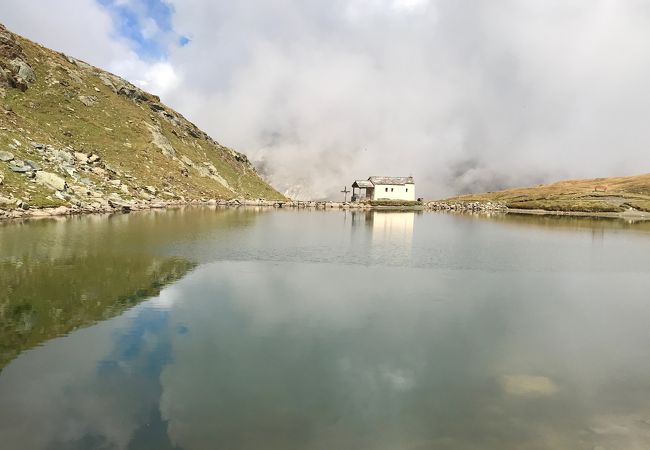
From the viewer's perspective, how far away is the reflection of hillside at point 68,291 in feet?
67.4

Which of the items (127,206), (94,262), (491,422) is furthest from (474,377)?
(127,206)

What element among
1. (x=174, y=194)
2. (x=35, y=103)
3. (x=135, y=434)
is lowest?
(x=135, y=434)

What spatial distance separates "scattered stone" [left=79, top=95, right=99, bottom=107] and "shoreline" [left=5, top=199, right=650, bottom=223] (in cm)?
4435

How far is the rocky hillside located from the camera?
76250 millimetres

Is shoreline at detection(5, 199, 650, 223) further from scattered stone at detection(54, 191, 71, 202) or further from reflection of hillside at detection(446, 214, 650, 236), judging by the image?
reflection of hillside at detection(446, 214, 650, 236)

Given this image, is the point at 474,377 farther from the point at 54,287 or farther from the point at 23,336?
the point at 54,287

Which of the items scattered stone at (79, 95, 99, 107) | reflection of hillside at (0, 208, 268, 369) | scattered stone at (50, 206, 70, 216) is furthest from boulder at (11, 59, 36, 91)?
reflection of hillside at (0, 208, 268, 369)

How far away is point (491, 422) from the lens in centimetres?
1402

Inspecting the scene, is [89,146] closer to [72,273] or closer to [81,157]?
[81,157]

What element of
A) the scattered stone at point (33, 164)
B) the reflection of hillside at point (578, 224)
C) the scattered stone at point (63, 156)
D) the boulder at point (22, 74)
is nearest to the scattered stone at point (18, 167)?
the scattered stone at point (33, 164)

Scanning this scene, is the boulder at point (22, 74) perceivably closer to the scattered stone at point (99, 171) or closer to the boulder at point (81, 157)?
the boulder at point (81, 157)

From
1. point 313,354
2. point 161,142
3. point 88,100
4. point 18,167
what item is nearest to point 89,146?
point 88,100

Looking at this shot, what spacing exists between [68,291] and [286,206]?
122 metres

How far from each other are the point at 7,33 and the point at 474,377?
143807 millimetres
